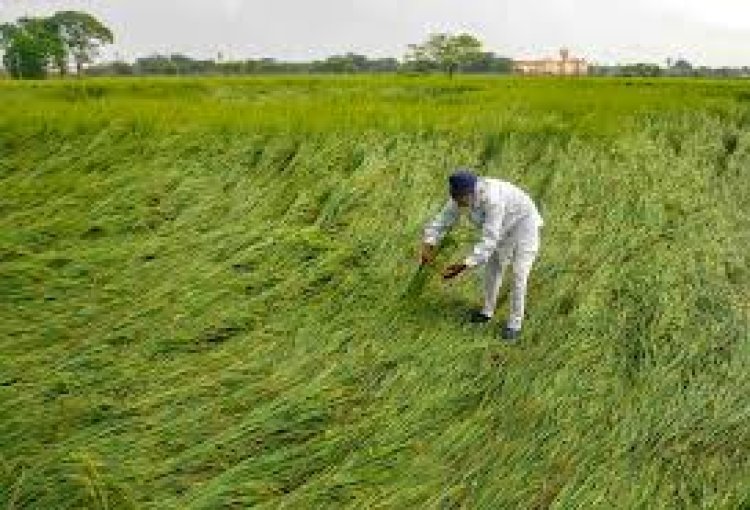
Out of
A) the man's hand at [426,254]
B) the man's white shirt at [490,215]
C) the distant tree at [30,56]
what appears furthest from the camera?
the distant tree at [30,56]

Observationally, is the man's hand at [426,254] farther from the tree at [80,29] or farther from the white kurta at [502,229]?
the tree at [80,29]

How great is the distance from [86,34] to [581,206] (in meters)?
64.6

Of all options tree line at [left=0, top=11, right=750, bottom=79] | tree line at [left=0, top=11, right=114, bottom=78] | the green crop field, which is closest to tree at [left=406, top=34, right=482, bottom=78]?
tree line at [left=0, top=11, right=750, bottom=79]

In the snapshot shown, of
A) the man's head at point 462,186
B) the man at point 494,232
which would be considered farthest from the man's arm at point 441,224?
the man's head at point 462,186

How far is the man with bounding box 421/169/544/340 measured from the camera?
5.01 meters

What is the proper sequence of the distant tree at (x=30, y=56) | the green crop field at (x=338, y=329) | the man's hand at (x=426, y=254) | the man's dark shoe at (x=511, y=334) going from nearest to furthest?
the green crop field at (x=338, y=329), the man's dark shoe at (x=511, y=334), the man's hand at (x=426, y=254), the distant tree at (x=30, y=56)

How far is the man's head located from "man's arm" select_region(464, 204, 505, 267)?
16cm

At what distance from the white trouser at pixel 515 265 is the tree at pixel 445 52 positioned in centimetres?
4998

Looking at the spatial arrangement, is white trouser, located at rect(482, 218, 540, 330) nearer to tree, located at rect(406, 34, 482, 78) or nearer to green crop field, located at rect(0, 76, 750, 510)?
green crop field, located at rect(0, 76, 750, 510)

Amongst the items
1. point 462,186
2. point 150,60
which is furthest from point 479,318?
point 150,60

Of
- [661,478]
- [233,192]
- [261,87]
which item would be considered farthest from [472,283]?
[261,87]

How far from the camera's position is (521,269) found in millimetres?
5301

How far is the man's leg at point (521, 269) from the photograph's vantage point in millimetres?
5238

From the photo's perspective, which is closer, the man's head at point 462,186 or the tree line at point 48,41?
the man's head at point 462,186
